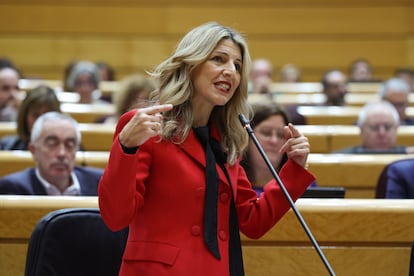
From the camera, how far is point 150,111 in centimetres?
128

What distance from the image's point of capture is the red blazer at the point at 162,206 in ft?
4.26

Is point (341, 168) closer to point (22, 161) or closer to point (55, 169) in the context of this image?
point (55, 169)

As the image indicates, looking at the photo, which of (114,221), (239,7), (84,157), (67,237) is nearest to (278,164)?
(84,157)

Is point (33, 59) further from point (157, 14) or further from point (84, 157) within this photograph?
point (84, 157)

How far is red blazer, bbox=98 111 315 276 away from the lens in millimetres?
1299

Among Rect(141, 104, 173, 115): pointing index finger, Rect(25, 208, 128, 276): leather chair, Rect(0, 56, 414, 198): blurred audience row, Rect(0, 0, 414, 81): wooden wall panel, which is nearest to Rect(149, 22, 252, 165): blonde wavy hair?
Rect(141, 104, 173, 115): pointing index finger

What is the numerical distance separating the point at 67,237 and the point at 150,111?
43 centimetres

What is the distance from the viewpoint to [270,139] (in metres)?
2.50

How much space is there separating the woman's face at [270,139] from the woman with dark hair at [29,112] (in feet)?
3.44

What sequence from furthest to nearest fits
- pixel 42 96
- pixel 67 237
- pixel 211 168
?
1. pixel 42 96
2. pixel 67 237
3. pixel 211 168

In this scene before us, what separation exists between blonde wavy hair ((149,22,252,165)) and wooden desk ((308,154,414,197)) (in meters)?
1.22

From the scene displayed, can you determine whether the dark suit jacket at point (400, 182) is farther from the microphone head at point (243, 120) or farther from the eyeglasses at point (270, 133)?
the microphone head at point (243, 120)

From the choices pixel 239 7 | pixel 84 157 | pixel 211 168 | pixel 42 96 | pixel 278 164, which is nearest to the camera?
pixel 211 168

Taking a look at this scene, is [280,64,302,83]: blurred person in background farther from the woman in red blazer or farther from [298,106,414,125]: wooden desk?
the woman in red blazer
